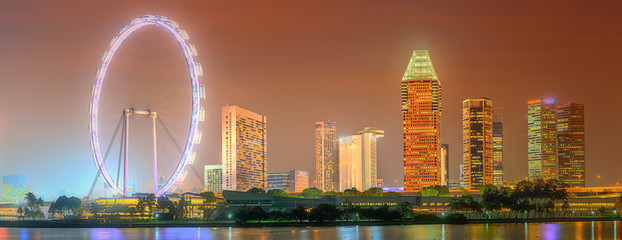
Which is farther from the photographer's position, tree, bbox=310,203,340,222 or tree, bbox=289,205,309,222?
tree, bbox=289,205,309,222

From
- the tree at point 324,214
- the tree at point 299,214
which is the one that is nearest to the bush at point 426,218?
the tree at point 324,214

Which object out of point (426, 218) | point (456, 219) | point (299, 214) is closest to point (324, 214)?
point (299, 214)

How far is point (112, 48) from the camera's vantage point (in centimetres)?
15262

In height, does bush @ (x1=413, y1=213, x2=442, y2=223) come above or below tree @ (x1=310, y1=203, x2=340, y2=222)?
below

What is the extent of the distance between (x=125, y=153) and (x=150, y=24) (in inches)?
1296

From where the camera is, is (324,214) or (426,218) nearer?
(324,214)

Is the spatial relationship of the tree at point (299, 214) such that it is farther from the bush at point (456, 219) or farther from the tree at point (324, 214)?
the bush at point (456, 219)

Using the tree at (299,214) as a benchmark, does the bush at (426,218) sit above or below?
below

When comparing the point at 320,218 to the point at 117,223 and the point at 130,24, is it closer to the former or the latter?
the point at 117,223

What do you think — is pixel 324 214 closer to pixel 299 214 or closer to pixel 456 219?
pixel 299 214

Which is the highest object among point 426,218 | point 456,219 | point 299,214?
point 299,214

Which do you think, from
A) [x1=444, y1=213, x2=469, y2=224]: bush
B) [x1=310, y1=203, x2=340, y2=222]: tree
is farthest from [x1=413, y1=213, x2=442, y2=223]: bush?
[x1=310, y1=203, x2=340, y2=222]: tree

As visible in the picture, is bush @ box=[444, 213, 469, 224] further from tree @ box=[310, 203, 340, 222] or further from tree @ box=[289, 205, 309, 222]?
tree @ box=[289, 205, 309, 222]

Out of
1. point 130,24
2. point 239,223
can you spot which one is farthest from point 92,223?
point 130,24
